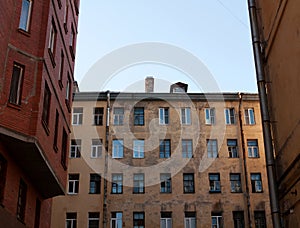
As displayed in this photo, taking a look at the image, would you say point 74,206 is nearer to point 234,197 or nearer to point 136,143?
point 136,143

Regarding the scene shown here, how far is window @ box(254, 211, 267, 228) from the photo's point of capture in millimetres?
33353

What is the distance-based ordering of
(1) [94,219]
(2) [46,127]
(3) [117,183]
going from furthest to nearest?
(3) [117,183]
(1) [94,219]
(2) [46,127]

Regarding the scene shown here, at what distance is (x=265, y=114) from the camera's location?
14484 millimetres

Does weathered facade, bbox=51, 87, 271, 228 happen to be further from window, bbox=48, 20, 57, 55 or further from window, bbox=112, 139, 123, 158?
window, bbox=48, 20, 57, 55

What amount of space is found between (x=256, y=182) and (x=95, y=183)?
1312 centimetres

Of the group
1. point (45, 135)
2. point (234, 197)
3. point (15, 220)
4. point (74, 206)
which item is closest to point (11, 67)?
point (45, 135)

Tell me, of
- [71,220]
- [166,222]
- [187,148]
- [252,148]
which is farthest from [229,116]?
[71,220]

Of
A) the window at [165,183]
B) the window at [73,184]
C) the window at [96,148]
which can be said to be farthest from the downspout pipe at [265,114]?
the window at [73,184]

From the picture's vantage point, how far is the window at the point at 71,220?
32719 millimetres

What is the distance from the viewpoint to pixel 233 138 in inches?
1430

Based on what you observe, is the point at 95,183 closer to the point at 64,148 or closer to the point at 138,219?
the point at 138,219

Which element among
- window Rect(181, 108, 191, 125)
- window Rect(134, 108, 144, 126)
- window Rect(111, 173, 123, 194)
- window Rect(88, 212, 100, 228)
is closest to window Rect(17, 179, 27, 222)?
window Rect(88, 212, 100, 228)

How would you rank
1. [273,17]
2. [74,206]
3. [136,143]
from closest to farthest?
[273,17], [74,206], [136,143]

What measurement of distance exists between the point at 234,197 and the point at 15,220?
21460mm
